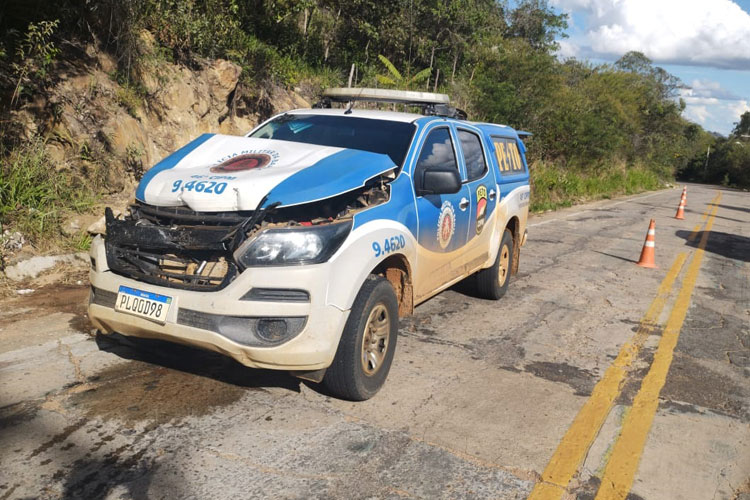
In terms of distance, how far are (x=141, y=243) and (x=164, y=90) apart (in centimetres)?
726

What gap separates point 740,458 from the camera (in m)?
3.78

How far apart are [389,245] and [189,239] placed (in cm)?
129

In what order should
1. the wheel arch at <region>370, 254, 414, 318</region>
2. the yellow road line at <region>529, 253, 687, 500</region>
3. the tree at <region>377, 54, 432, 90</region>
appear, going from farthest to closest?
the tree at <region>377, 54, 432, 90</region> < the wheel arch at <region>370, 254, 414, 318</region> < the yellow road line at <region>529, 253, 687, 500</region>

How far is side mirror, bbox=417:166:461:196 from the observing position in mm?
4680

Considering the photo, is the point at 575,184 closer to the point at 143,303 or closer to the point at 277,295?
the point at 277,295

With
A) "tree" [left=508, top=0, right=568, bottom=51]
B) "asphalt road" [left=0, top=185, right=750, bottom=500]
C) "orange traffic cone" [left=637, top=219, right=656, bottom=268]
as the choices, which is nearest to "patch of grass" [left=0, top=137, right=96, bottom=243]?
"asphalt road" [left=0, top=185, right=750, bottom=500]

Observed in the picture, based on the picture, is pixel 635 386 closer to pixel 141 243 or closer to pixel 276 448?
pixel 276 448

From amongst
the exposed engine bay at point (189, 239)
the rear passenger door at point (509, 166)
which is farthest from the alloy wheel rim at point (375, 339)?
the rear passenger door at point (509, 166)

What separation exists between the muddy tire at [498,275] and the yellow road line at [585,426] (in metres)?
1.50

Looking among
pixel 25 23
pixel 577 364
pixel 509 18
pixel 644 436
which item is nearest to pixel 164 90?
pixel 25 23

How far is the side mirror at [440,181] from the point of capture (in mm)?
4680

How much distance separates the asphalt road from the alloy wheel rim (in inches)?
10.3

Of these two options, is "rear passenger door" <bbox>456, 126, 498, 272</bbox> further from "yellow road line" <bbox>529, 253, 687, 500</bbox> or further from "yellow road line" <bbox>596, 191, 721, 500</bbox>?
"yellow road line" <bbox>596, 191, 721, 500</bbox>

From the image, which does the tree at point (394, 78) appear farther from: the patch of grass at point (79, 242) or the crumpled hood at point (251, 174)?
the crumpled hood at point (251, 174)
